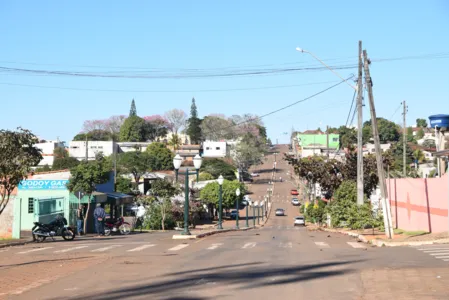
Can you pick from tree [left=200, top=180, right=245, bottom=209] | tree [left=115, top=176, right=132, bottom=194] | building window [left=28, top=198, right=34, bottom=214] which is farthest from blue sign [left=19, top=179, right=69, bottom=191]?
tree [left=200, top=180, right=245, bottom=209]

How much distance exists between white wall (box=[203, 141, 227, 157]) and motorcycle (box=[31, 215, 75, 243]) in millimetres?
129193

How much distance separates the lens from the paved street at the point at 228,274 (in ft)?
33.7

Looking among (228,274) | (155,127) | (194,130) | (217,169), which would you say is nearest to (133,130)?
(155,127)

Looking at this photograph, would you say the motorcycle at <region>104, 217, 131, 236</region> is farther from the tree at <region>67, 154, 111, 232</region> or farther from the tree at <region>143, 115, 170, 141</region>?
Result: the tree at <region>143, 115, 170, 141</region>

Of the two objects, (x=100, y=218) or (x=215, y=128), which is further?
(x=215, y=128)

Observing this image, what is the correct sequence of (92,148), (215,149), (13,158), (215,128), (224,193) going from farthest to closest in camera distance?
(215,128)
(215,149)
(92,148)
(224,193)
(13,158)

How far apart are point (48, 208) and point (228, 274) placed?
2505 cm

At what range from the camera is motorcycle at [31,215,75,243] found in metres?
26.7

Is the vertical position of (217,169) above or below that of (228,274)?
above

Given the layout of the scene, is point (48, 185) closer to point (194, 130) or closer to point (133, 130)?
point (133, 130)

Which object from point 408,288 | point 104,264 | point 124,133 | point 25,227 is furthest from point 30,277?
point 124,133

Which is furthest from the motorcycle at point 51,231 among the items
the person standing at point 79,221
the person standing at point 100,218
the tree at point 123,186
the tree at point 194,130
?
the tree at point 194,130

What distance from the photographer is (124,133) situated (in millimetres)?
167875

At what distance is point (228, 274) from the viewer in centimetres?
1251
